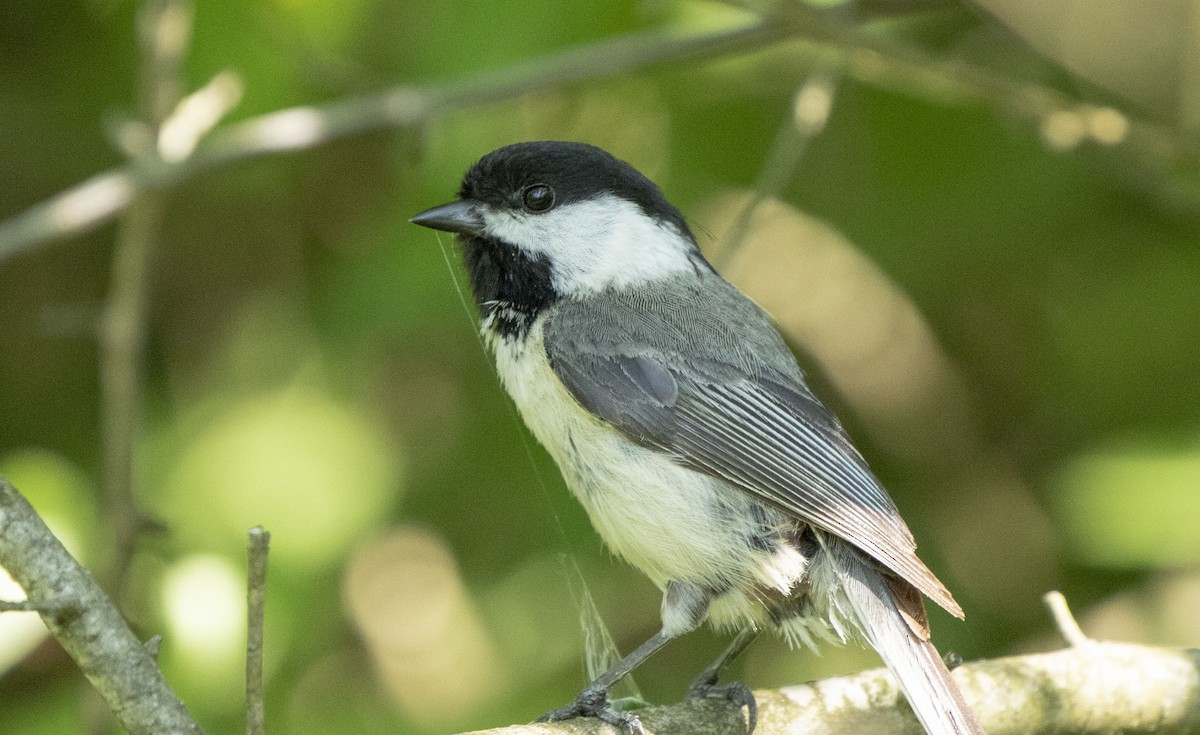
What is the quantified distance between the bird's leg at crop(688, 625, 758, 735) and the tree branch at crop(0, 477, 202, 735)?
0.96 meters

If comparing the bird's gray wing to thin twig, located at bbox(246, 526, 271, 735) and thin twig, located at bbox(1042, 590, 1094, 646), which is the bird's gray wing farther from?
thin twig, located at bbox(246, 526, 271, 735)

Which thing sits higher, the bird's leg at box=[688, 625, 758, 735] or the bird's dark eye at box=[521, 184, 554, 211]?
the bird's dark eye at box=[521, 184, 554, 211]

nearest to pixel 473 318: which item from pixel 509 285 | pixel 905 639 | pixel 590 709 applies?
pixel 509 285

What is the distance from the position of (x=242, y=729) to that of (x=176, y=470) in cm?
67

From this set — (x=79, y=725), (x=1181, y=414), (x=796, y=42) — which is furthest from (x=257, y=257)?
(x=1181, y=414)

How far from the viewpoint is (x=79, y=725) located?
8.16ft

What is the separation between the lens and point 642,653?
217 centimetres

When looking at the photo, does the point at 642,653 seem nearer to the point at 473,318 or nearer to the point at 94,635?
the point at 473,318

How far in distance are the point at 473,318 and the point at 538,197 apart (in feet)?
0.98

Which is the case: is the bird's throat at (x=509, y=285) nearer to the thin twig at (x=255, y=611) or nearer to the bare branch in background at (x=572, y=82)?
the bare branch in background at (x=572, y=82)

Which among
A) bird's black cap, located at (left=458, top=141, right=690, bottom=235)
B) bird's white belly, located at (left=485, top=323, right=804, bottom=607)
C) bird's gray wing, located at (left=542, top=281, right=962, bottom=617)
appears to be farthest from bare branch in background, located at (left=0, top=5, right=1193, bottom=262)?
bird's white belly, located at (left=485, top=323, right=804, bottom=607)

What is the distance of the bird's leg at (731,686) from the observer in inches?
81.5

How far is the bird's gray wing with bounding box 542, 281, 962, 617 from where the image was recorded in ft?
6.97

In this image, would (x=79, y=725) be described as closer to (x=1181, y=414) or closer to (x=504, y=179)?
(x=504, y=179)
